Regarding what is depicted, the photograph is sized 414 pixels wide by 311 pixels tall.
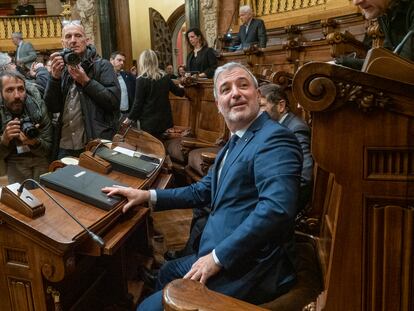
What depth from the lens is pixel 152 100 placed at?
421cm

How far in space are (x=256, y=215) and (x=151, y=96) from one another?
125 inches

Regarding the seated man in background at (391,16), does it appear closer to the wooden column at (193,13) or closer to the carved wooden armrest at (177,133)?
the carved wooden armrest at (177,133)

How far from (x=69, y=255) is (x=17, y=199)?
0.84 ft

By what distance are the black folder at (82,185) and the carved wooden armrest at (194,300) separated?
0.66 metres

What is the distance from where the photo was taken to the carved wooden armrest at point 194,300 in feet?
2.73

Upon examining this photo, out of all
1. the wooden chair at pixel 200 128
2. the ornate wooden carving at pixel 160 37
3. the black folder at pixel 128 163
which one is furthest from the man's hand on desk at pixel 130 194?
the ornate wooden carving at pixel 160 37

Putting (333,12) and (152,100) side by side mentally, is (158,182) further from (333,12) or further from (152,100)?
(333,12)

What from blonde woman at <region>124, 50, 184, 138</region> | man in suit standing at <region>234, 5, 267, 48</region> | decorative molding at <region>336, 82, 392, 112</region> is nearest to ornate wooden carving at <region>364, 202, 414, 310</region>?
decorative molding at <region>336, 82, 392, 112</region>

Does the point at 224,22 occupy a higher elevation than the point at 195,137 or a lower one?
higher

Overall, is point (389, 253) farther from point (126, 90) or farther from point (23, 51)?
point (23, 51)

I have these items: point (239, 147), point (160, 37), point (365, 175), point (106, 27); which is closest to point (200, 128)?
point (239, 147)

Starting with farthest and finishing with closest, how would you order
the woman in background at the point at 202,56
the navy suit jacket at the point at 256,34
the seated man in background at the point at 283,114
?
the navy suit jacket at the point at 256,34
the woman in background at the point at 202,56
the seated man in background at the point at 283,114

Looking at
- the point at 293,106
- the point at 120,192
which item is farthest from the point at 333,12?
the point at 120,192

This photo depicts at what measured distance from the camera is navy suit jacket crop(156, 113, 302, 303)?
1.22m
